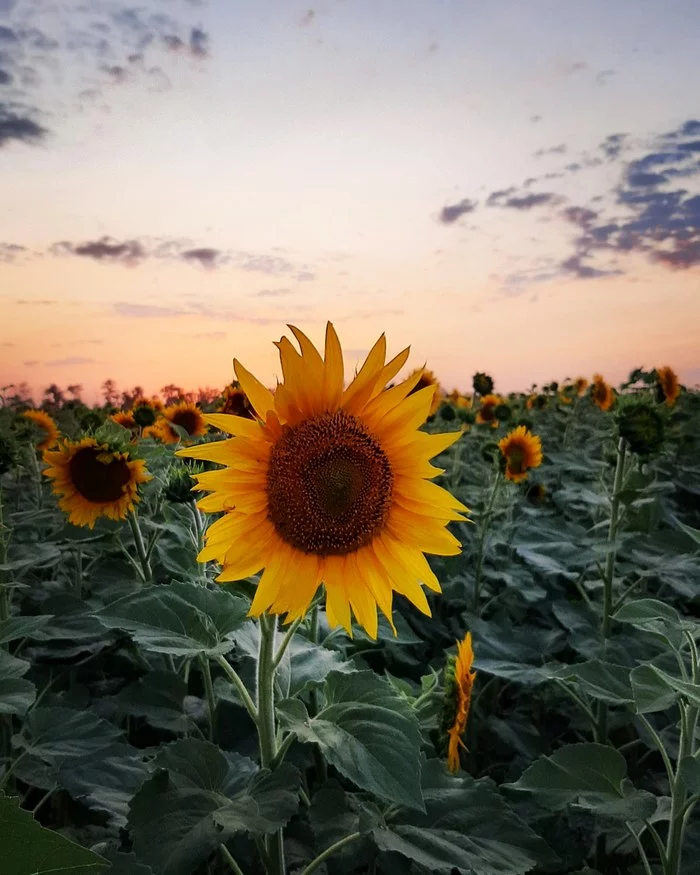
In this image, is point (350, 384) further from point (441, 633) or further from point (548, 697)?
point (441, 633)

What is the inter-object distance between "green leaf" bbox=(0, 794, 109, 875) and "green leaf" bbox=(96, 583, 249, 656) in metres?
0.77

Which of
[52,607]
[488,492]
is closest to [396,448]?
[52,607]

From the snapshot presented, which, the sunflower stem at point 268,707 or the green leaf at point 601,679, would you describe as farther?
the green leaf at point 601,679

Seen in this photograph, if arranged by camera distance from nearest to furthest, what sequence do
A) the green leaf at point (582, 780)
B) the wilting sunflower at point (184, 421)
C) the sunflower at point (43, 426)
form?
1. the green leaf at point (582, 780)
2. the wilting sunflower at point (184, 421)
3. the sunflower at point (43, 426)

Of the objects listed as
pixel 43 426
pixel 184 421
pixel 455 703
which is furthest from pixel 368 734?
pixel 43 426

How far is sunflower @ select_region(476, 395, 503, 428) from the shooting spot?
652 centimetres

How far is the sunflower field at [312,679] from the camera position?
4.07 feet

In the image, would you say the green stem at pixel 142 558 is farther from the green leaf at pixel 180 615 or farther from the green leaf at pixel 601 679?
the green leaf at pixel 601 679

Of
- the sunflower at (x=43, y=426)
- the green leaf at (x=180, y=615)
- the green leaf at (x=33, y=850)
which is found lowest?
the sunflower at (x=43, y=426)

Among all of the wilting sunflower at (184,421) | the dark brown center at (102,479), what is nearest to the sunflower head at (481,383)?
the wilting sunflower at (184,421)

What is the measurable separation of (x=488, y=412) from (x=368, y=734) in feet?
18.4

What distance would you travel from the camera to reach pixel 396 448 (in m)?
1.34

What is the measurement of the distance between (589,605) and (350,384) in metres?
1.75

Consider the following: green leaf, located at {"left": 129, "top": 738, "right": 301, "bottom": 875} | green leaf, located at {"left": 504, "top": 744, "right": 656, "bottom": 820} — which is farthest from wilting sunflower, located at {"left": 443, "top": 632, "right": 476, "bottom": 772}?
green leaf, located at {"left": 129, "top": 738, "right": 301, "bottom": 875}
